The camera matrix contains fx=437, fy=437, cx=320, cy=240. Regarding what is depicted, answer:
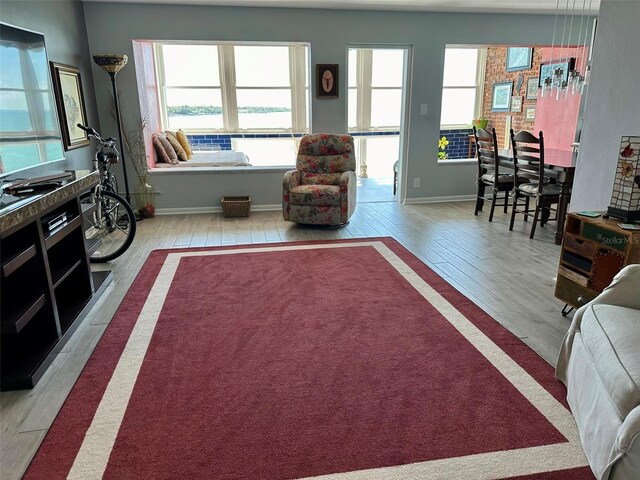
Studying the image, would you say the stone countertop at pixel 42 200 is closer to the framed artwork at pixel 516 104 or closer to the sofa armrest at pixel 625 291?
the sofa armrest at pixel 625 291

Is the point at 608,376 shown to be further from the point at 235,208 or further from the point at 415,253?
the point at 235,208

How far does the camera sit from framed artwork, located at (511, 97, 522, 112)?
291 inches

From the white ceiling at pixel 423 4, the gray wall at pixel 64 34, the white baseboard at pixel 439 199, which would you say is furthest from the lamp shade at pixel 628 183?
the gray wall at pixel 64 34

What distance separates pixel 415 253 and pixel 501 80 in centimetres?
562

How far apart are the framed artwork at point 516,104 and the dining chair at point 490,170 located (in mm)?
2917

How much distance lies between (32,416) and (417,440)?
159 cm

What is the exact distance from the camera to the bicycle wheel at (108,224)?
3.67 m

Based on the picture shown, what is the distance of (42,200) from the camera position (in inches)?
86.0

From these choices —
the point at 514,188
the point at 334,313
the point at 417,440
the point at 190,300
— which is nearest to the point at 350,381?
the point at 417,440

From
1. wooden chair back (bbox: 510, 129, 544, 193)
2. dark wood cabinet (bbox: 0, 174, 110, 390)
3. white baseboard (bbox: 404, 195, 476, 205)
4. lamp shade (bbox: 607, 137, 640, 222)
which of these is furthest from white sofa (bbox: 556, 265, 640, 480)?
white baseboard (bbox: 404, 195, 476, 205)

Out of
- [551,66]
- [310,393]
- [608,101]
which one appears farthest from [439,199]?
[310,393]

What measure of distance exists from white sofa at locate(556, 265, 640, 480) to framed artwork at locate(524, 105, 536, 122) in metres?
6.00

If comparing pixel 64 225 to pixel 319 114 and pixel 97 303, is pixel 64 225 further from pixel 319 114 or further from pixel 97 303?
pixel 319 114

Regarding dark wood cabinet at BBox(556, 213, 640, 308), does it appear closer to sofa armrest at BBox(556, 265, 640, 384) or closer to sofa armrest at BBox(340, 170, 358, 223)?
sofa armrest at BBox(556, 265, 640, 384)
